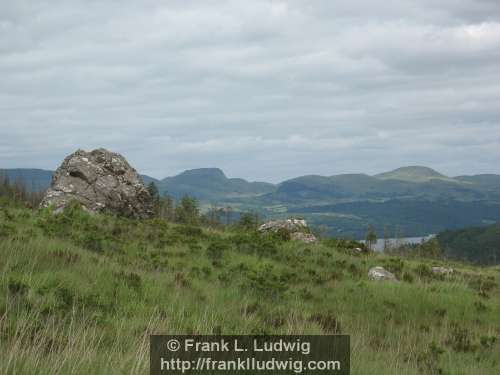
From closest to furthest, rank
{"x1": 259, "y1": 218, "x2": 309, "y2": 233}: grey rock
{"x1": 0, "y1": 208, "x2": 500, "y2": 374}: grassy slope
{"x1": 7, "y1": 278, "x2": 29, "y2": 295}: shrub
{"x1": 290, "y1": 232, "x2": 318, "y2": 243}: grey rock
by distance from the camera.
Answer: {"x1": 0, "y1": 208, "x2": 500, "y2": 374}: grassy slope < {"x1": 7, "y1": 278, "x2": 29, "y2": 295}: shrub < {"x1": 290, "y1": 232, "x2": 318, "y2": 243}: grey rock < {"x1": 259, "y1": 218, "x2": 309, "y2": 233}: grey rock

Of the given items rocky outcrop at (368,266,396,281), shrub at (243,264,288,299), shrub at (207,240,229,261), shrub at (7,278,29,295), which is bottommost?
rocky outcrop at (368,266,396,281)

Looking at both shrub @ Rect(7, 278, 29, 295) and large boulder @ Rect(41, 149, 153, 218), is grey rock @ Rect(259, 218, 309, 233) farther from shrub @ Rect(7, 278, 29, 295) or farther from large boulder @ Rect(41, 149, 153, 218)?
shrub @ Rect(7, 278, 29, 295)

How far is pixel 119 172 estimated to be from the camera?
33781mm

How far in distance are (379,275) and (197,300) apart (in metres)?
9.93

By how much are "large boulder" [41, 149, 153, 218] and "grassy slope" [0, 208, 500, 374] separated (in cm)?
873

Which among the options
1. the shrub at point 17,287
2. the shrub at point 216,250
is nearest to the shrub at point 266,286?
the shrub at point 216,250

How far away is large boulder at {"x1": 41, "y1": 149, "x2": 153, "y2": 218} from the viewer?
30.3 meters

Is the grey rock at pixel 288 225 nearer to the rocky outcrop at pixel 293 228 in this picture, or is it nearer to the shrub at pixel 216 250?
the rocky outcrop at pixel 293 228

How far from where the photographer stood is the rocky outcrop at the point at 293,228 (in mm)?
27922

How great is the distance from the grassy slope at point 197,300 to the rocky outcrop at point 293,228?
5.02 m

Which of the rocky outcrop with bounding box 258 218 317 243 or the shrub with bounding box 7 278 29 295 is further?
the rocky outcrop with bounding box 258 218 317 243

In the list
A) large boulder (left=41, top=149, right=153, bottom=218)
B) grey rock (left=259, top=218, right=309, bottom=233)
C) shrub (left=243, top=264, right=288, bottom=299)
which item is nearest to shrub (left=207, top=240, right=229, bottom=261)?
shrub (left=243, top=264, right=288, bottom=299)

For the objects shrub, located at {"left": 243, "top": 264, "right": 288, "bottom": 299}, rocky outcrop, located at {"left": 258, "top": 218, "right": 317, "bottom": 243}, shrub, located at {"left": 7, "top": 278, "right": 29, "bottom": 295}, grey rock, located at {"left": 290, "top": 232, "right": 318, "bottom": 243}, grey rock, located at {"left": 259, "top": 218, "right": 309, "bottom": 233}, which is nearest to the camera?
shrub, located at {"left": 7, "top": 278, "right": 29, "bottom": 295}

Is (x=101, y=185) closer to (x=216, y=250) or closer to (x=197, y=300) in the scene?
(x=216, y=250)
